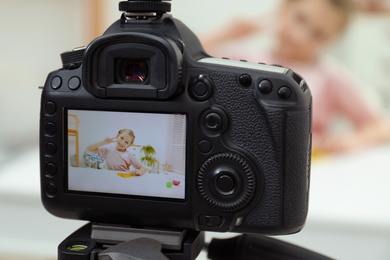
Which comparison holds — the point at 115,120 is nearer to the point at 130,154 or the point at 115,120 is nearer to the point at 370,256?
the point at 130,154

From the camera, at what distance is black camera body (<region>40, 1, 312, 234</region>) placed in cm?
65

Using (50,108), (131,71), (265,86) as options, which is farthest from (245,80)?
(50,108)

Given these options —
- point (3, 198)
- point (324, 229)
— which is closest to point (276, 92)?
point (324, 229)

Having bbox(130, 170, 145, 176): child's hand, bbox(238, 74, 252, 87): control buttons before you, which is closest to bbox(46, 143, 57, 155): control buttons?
bbox(130, 170, 145, 176): child's hand

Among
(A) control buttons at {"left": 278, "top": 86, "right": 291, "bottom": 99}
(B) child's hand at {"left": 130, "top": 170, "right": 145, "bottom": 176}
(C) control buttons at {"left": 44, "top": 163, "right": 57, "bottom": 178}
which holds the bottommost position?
(C) control buttons at {"left": 44, "top": 163, "right": 57, "bottom": 178}

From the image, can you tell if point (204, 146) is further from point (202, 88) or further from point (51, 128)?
point (51, 128)

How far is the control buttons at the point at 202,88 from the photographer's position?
65 cm

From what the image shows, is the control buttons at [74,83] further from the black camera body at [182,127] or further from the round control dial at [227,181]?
the round control dial at [227,181]

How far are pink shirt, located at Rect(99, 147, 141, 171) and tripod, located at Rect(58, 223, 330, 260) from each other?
0.08 m

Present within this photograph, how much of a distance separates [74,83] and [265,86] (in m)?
0.23

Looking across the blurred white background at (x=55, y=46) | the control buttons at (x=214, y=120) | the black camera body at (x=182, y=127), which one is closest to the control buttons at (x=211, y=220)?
the black camera body at (x=182, y=127)

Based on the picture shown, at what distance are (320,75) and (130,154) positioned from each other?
142 centimetres

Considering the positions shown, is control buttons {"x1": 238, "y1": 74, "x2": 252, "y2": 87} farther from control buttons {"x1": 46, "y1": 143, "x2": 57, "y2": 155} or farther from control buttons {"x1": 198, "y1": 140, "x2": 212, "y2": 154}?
control buttons {"x1": 46, "y1": 143, "x2": 57, "y2": 155}

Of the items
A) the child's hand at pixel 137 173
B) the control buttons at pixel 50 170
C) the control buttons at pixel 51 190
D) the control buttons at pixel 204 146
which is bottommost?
the control buttons at pixel 51 190
